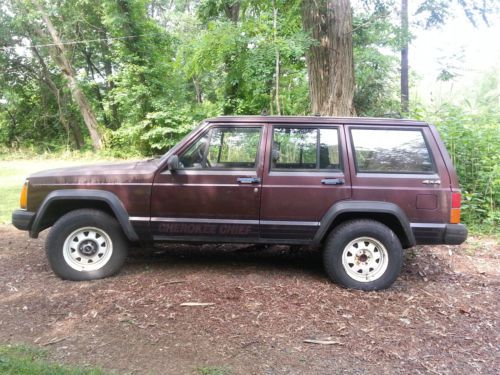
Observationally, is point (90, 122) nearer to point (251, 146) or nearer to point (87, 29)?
point (87, 29)

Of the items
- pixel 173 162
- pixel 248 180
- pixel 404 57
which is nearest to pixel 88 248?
pixel 173 162

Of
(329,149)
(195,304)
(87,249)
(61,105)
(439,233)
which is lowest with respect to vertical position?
(195,304)

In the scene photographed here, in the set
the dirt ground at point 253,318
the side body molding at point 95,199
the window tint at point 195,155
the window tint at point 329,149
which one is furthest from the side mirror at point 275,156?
the side body molding at point 95,199

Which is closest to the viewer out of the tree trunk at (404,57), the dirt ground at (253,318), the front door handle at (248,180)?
the dirt ground at (253,318)

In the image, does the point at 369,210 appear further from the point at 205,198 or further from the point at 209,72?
the point at 209,72

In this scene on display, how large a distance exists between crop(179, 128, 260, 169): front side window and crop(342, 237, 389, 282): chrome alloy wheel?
1.37m

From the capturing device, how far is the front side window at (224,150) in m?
4.48

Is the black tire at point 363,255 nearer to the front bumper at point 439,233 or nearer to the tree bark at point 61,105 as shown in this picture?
the front bumper at point 439,233

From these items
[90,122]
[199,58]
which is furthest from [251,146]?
[90,122]

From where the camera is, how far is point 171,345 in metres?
3.23

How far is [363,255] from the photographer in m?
4.39

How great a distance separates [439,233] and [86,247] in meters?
3.72

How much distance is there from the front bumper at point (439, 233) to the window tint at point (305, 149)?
105 cm

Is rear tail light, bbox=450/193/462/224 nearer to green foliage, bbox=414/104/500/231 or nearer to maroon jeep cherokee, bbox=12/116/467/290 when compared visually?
maroon jeep cherokee, bbox=12/116/467/290
